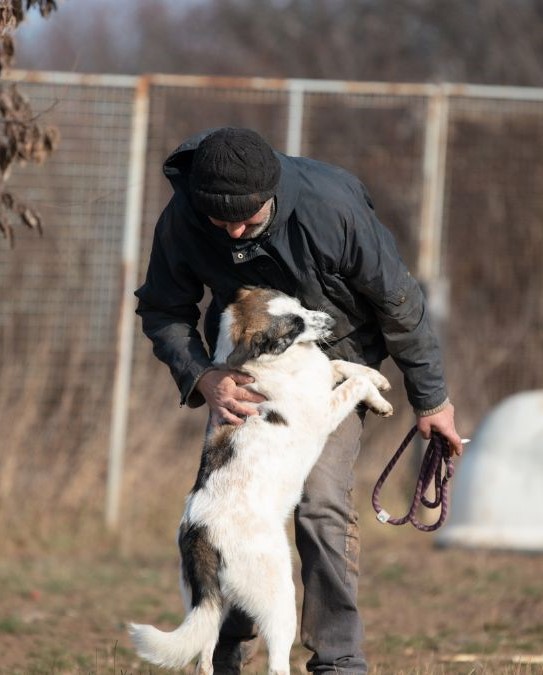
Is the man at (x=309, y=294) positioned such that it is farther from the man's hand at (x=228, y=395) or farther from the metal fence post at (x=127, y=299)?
the metal fence post at (x=127, y=299)

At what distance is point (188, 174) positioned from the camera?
15.2 feet

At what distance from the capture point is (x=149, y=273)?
4.88 m

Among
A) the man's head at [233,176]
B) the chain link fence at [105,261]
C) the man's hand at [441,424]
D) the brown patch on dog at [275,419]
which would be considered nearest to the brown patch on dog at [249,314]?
the brown patch on dog at [275,419]

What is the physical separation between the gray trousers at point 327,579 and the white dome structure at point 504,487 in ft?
13.2

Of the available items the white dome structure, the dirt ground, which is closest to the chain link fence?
the dirt ground

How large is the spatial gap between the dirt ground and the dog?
108 cm

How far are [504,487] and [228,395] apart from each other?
4419mm

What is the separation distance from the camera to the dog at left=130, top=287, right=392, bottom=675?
433cm

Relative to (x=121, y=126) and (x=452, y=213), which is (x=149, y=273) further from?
(x=452, y=213)

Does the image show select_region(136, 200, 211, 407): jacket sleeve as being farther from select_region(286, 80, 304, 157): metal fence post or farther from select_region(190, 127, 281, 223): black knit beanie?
select_region(286, 80, 304, 157): metal fence post

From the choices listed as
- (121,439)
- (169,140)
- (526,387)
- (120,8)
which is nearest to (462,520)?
(526,387)

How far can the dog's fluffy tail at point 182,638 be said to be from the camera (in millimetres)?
4152

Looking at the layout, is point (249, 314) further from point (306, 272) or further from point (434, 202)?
point (434, 202)

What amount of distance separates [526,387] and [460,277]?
1272mm
